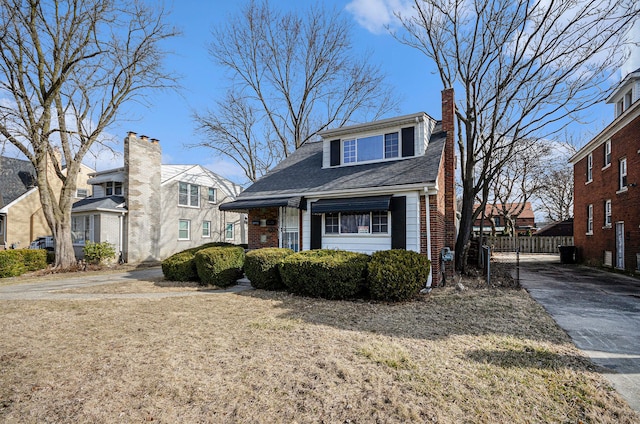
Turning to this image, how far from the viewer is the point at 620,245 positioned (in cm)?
1393

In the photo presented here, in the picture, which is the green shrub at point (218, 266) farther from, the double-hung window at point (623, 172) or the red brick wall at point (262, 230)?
the double-hung window at point (623, 172)

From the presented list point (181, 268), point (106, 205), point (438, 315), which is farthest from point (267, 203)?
point (106, 205)

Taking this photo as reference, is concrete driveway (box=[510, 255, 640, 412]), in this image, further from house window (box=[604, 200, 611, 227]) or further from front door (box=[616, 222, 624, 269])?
house window (box=[604, 200, 611, 227])

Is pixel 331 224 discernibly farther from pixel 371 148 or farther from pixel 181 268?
pixel 181 268

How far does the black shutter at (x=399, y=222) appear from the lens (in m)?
9.91

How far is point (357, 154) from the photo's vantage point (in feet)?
42.0

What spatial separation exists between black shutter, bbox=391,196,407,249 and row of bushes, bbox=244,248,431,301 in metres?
1.55

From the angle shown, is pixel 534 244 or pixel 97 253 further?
pixel 534 244

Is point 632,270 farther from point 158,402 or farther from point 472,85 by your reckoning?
point 158,402

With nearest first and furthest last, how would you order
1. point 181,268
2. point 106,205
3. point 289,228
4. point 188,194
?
point 181,268
point 289,228
point 106,205
point 188,194

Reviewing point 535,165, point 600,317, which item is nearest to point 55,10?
point 600,317

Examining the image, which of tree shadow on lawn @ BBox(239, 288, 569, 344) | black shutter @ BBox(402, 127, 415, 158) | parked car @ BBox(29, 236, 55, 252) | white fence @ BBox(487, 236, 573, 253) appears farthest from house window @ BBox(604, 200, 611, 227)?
parked car @ BBox(29, 236, 55, 252)

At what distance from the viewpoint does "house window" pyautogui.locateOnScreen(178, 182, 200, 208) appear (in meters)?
21.0

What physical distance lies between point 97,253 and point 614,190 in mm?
23592
